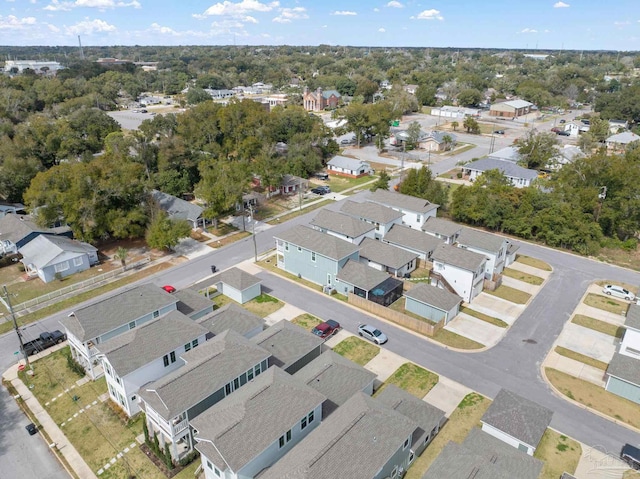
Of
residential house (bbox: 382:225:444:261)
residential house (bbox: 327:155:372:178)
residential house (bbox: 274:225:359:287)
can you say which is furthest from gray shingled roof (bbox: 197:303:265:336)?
residential house (bbox: 327:155:372:178)

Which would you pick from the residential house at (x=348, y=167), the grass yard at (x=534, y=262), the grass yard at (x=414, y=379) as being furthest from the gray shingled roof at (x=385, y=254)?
the residential house at (x=348, y=167)

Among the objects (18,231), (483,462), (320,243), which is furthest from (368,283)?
(18,231)

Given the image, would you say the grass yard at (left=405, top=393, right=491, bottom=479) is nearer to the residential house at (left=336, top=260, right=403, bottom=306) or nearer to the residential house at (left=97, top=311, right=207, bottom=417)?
the residential house at (left=336, top=260, right=403, bottom=306)

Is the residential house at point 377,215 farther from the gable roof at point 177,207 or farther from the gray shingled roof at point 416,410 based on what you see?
the gray shingled roof at point 416,410

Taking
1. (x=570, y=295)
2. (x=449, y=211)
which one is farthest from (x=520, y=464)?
(x=449, y=211)

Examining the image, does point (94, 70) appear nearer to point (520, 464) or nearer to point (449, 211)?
point (449, 211)

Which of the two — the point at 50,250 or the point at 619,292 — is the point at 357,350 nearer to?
the point at 619,292
